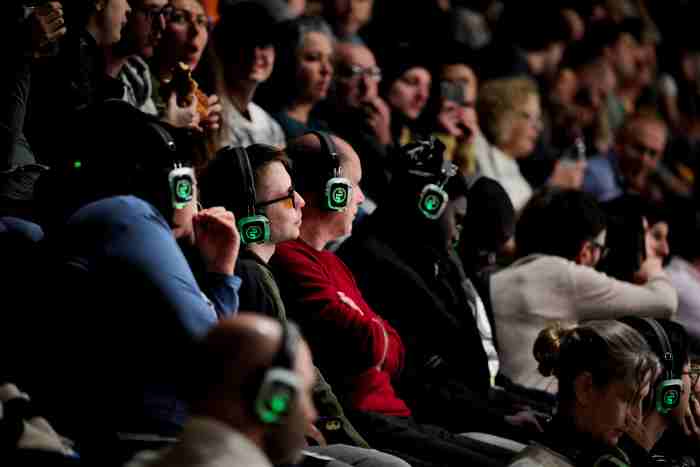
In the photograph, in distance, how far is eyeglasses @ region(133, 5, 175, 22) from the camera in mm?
4711

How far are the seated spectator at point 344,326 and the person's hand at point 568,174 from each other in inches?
119

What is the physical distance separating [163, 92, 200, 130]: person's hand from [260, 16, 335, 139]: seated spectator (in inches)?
52.7

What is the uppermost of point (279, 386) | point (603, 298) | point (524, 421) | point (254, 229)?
point (279, 386)

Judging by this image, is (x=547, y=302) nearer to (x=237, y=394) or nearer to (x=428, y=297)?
(x=428, y=297)

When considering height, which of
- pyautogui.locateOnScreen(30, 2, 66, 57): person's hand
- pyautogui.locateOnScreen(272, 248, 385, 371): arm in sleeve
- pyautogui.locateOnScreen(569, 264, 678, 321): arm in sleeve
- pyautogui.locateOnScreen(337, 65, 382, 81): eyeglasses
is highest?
pyautogui.locateOnScreen(30, 2, 66, 57): person's hand

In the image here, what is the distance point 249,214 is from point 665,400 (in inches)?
50.1

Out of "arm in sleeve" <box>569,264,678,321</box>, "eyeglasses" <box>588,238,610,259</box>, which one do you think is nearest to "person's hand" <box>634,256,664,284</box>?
"eyeglasses" <box>588,238,610,259</box>

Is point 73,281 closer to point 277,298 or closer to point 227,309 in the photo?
point 227,309

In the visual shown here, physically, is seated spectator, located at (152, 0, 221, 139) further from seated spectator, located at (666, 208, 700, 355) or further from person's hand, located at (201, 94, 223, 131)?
seated spectator, located at (666, 208, 700, 355)

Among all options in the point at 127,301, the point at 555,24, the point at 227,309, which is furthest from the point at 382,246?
the point at 555,24

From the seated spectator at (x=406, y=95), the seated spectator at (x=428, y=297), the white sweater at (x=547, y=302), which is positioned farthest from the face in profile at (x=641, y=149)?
the seated spectator at (x=428, y=297)

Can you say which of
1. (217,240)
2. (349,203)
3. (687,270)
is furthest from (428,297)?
(687,270)

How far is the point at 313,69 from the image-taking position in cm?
599

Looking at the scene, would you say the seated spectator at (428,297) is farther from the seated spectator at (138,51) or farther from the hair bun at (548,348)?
the seated spectator at (138,51)
